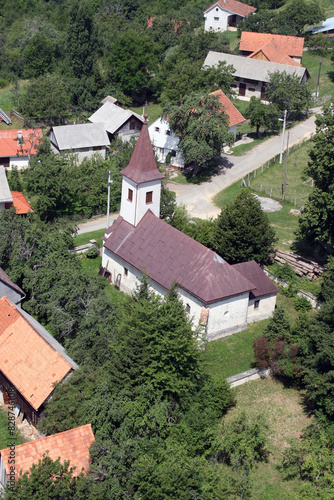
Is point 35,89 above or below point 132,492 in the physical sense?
above

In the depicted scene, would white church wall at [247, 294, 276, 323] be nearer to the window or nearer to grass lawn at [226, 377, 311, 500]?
grass lawn at [226, 377, 311, 500]

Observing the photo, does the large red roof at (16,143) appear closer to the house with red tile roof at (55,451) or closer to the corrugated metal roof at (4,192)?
the corrugated metal roof at (4,192)

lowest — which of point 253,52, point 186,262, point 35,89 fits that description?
point 186,262

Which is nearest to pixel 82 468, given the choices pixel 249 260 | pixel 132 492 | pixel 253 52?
pixel 132 492

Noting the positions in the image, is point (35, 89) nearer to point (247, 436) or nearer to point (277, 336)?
point (277, 336)

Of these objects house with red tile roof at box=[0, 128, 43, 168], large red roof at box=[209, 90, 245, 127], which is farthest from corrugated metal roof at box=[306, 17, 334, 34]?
house with red tile roof at box=[0, 128, 43, 168]

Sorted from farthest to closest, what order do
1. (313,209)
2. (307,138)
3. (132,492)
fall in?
(307,138), (313,209), (132,492)
